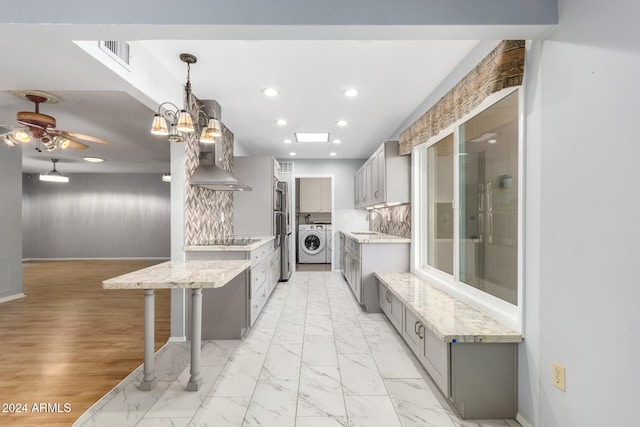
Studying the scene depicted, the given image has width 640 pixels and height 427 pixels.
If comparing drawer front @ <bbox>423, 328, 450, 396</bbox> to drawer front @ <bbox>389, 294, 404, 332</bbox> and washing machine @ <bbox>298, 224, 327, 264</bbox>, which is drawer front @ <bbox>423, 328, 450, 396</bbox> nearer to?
drawer front @ <bbox>389, 294, 404, 332</bbox>

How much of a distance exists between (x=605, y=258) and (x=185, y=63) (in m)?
2.88

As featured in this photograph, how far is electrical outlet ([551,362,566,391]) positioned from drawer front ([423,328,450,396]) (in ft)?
1.63

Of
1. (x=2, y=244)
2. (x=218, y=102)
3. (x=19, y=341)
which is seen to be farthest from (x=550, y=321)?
(x=2, y=244)

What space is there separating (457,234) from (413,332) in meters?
0.93

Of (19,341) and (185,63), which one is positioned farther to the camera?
(19,341)

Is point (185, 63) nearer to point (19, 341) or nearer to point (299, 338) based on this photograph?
point (299, 338)

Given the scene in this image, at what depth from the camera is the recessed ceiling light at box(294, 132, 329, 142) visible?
183 inches

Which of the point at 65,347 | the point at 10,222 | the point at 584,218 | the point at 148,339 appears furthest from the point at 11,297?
the point at 584,218

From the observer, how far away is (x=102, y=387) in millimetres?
2156

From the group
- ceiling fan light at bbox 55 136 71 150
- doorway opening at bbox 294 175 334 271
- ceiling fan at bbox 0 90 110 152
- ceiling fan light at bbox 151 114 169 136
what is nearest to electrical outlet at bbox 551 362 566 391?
ceiling fan light at bbox 151 114 169 136

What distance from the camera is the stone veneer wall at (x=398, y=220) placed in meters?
3.93

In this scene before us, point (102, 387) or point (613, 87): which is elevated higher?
point (613, 87)

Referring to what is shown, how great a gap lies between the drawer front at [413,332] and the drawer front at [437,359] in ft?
0.35

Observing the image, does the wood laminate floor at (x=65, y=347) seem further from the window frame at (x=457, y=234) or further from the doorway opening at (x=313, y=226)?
the doorway opening at (x=313, y=226)
